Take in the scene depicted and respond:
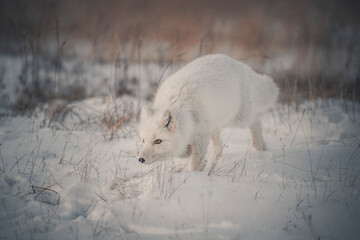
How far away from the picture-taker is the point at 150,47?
9.86m

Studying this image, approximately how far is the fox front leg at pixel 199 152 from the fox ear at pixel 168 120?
533 millimetres

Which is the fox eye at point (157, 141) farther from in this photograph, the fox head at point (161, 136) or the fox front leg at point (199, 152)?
the fox front leg at point (199, 152)

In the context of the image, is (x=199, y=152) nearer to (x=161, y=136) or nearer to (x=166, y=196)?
(x=161, y=136)

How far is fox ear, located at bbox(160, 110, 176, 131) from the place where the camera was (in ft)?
9.54

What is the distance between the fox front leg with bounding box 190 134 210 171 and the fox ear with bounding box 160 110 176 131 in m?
0.53

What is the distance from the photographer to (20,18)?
5004mm

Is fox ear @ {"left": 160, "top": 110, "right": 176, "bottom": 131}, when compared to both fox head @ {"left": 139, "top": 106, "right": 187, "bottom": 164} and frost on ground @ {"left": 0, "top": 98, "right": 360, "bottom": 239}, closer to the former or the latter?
fox head @ {"left": 139, "top": 106, "right": 187, "bottom": 164}

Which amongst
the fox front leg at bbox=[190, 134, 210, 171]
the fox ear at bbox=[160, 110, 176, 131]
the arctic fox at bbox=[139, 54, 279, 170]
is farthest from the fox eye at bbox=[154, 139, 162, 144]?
the fox front leg at bbox=[190, 134, 210, 171]

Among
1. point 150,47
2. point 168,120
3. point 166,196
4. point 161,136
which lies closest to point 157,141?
point 161,136

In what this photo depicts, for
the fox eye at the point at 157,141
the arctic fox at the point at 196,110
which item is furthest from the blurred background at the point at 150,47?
the fox eye at the point at 157,141

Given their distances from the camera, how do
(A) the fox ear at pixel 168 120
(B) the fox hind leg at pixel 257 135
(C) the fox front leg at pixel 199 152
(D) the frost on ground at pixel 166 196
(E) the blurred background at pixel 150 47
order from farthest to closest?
(E) the blurred background at pixel 150 47 < (B) the fox hind leg at pixel 257 135 < (C) the fox front leg at pixel 199 152 < (A) the fox ear at pixel 168 120 < (D) the frost on ground at pixel 166 196

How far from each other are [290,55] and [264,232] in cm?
1220

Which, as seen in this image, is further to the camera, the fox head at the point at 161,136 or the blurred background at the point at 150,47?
the blurred background at the point at 150,47

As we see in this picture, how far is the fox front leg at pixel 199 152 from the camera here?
10.4ft
